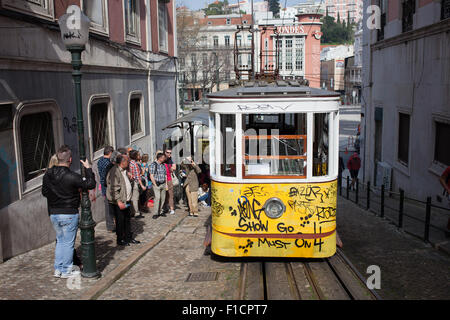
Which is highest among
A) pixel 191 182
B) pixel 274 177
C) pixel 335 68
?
pixel 335 68

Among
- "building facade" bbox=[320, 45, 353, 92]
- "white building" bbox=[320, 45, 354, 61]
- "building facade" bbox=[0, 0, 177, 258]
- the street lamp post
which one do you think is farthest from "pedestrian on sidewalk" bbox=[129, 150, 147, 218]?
"white building" bbox=[320, 45, 354, 61]

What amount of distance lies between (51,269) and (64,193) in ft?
4.65

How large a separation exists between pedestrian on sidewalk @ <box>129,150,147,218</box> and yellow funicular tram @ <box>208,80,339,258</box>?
3.53 m

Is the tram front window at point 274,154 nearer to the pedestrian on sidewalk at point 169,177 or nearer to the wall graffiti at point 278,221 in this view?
the wall graffiti at point 278,221

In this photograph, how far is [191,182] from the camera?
34.0 feet

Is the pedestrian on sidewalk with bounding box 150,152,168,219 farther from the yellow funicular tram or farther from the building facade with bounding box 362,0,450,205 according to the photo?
the building facade with bounding box 362,0,450,205

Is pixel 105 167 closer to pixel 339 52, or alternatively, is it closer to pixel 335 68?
pixel 335 68

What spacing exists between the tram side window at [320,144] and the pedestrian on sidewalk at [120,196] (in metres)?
3.10

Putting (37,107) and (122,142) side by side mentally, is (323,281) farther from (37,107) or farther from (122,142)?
(122,142)

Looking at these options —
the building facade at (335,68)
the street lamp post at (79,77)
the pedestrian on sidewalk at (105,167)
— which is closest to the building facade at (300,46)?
the building facade at (335,68)

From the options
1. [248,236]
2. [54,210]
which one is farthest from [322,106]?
[54,210]

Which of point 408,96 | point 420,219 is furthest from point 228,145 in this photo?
point 408,96

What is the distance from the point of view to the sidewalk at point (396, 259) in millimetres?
5895

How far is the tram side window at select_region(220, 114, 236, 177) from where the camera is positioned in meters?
6.44
